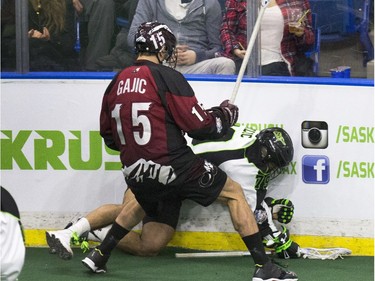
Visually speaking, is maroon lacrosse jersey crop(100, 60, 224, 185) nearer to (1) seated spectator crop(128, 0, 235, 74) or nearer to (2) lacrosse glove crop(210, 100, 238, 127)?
(2) lacrosse glove crop(210, 100, 238, 127)

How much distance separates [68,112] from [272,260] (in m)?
1.67

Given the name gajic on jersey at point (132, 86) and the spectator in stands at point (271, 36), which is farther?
the spectator in stands at point (271, 36)

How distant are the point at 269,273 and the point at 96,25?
212cm

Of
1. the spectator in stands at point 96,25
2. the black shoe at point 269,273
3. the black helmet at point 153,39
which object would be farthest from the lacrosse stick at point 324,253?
the spectator in stands at point 96,25

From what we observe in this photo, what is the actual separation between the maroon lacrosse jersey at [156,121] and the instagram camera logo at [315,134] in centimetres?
96

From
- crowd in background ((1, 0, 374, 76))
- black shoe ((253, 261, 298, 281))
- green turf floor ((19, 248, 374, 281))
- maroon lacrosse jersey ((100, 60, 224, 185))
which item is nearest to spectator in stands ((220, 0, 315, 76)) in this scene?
crowd in background ((1, 0, 374, 76))

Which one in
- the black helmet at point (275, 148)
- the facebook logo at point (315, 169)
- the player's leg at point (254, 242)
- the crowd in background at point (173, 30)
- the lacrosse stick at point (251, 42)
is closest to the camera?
the player's leg at point (254, 242)

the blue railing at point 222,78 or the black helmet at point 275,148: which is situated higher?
the blue railing at point 222,78

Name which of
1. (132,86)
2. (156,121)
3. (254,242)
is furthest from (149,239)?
(132,86)

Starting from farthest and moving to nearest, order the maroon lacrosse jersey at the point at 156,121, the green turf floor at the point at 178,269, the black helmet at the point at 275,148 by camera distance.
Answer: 1. the black helmet at the point at 275,148
2. the green turf floor at the point at 178,269
3. the maroon lacrosse jersey at the point at 156,121

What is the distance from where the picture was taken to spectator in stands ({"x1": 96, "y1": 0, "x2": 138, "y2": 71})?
7879 millimetres

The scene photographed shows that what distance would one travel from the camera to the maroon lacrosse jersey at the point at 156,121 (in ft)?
22.1

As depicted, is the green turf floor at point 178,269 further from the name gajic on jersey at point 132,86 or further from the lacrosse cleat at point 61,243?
the name gajic on jersey at point 132,86

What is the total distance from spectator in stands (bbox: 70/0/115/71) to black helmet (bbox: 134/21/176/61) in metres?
Result: 0.93
